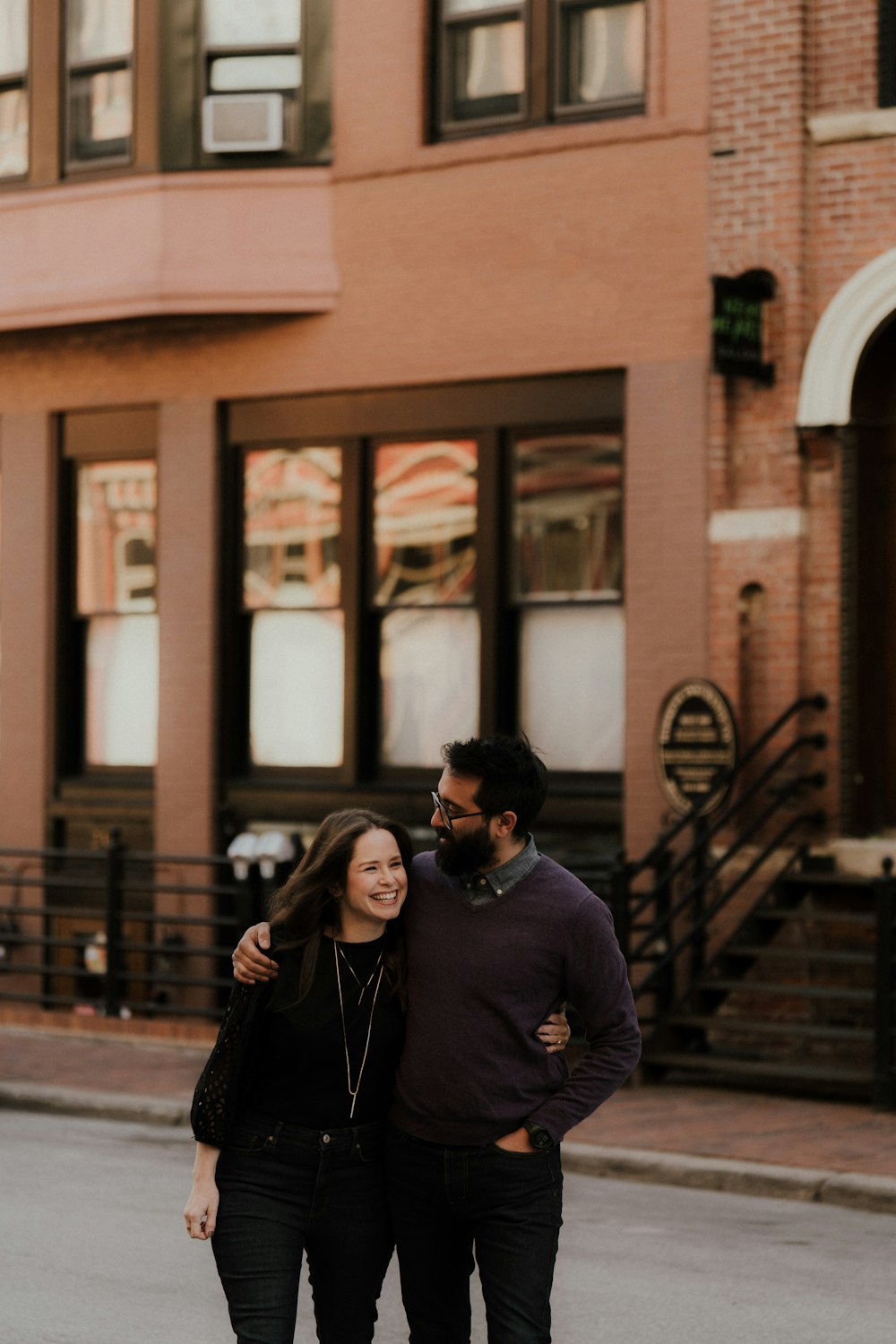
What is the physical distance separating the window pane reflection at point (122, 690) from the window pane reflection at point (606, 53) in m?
5.03

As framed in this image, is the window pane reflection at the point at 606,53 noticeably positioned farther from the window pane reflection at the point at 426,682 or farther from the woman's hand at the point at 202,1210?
the woman's hand at the point at 202,1210

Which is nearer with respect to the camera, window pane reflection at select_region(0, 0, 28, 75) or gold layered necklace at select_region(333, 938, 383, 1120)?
gold layered necklace at select_region(333, 938, 383, 1120)

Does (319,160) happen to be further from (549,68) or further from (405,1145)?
(405,1145)

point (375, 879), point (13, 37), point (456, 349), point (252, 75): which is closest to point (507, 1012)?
point (375, 879)

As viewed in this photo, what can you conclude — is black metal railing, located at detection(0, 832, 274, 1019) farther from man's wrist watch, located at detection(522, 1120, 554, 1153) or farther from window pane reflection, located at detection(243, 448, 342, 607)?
man's wrist watch, located at detection(522, 1120, 554, 1153)

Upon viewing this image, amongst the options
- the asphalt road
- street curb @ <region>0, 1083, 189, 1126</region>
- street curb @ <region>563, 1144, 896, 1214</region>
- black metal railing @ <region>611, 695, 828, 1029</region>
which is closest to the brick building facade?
black metal railing @ <region>611, 695, 828, 1029</region>

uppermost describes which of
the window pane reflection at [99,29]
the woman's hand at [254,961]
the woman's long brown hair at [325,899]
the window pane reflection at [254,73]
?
the window pane reflection at [99,29]

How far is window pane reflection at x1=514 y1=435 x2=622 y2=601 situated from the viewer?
14039 mm

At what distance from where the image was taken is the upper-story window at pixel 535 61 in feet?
46.1

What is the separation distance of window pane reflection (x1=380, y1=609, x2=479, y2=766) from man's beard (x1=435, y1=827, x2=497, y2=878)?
10.0m

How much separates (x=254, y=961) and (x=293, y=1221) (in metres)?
0.56

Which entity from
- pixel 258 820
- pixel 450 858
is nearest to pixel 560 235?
pixel 258 820

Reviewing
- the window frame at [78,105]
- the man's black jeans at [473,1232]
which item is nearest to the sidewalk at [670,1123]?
the man's black jeans at [473,1232]

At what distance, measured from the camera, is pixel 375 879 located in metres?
4.48
